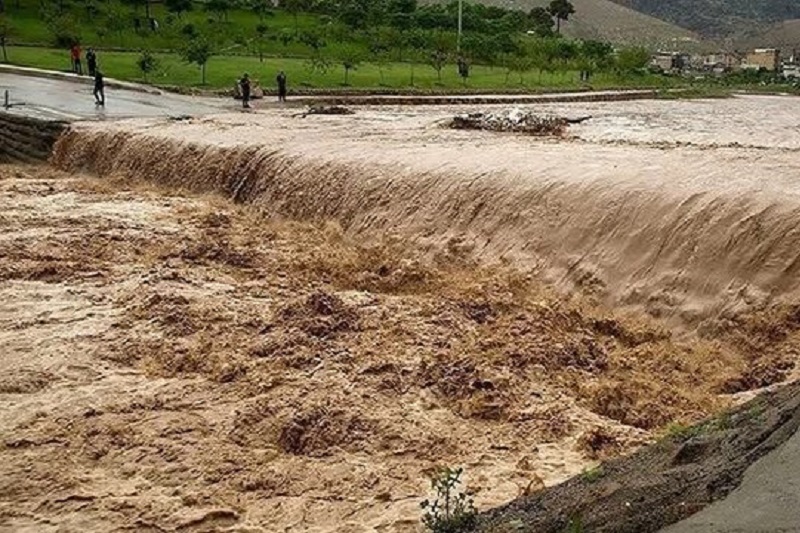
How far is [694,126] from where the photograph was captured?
90.9 ft

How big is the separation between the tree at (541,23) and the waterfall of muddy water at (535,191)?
44017 millimetres

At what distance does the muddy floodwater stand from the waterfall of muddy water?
4 cm

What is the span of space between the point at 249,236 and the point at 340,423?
7245mm

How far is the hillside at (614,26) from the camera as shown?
97625 mm

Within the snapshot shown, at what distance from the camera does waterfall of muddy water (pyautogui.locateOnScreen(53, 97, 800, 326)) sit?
34.4 feet

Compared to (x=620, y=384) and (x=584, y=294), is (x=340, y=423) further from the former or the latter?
(x=584, y=294)

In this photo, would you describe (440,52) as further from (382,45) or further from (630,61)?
(630,61)

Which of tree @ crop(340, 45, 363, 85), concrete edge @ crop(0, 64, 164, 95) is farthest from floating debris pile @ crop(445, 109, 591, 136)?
tree @ crop(340, 45, 363, 85)

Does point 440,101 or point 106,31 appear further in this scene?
point 106,31

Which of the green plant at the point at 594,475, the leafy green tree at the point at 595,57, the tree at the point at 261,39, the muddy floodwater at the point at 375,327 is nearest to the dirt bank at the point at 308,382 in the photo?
the muddy floodwater at the point at 375,327

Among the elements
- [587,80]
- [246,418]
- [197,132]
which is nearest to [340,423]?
[246,418]

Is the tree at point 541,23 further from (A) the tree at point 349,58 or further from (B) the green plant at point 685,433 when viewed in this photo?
(B) the green plant at point 685,433

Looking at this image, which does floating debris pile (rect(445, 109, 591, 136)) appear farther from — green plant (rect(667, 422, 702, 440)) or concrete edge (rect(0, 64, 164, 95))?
green plant (rect(667, 422, 702, 440))

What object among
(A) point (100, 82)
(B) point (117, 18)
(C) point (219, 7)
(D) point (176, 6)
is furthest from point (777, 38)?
(A) point (100, 82)
